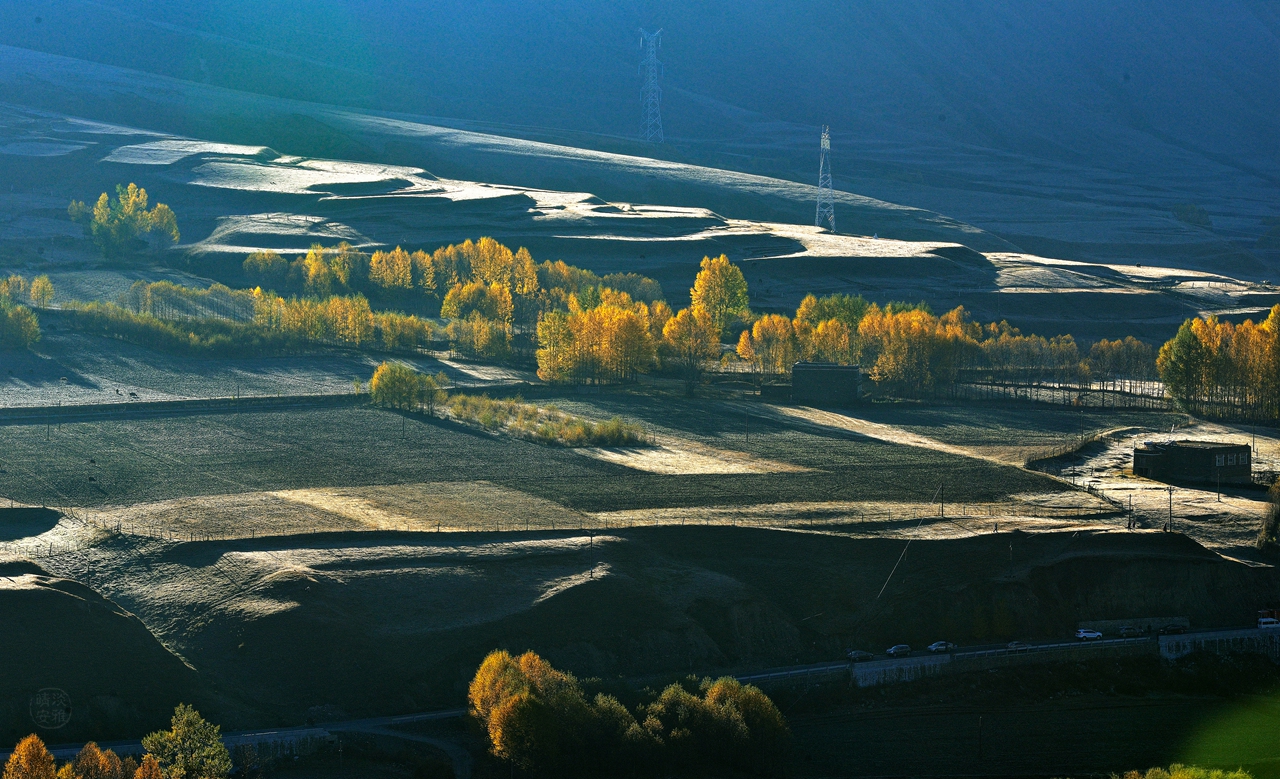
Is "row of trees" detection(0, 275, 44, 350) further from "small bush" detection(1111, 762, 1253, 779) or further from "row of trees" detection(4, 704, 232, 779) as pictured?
"small bush" detection(1111, 762, 1253, 779)

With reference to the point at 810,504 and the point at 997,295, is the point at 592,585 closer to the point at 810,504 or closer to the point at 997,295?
the point at 810,504

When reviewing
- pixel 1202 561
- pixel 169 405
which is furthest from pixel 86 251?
pixel 1202 561

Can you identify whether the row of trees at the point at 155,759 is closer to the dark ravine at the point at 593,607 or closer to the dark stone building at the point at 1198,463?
the dark ravine at the point at 593,607

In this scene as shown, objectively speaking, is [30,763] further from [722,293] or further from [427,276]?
[427,276]

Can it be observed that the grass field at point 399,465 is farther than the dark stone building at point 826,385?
No

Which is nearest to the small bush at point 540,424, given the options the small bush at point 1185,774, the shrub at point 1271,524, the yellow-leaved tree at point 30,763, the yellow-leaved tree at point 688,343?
the yellow-leaved tree at point 688,343

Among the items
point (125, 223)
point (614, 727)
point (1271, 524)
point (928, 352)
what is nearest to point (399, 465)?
point (614, 727)
